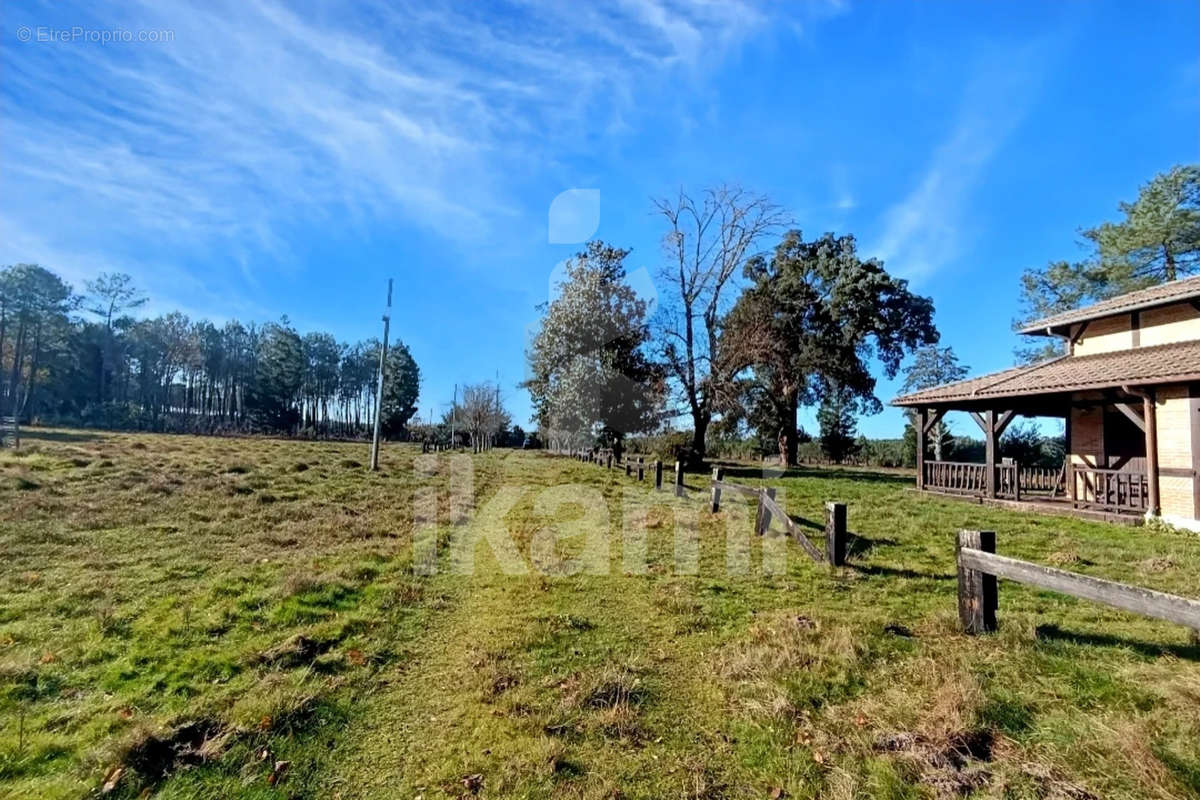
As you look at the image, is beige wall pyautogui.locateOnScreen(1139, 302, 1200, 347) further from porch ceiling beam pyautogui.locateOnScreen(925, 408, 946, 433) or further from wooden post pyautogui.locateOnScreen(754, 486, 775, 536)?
wooden post pyautogui.locateOnScreen(754, 486, 775, 536)

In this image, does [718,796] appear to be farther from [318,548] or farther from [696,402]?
[696,402]

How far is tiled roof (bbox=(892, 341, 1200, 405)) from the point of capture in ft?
33.2

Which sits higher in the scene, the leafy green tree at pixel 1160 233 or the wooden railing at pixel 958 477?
the leafy green tree at pixel 1160 233

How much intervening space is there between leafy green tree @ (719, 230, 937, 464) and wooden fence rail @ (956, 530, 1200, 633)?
807 inches

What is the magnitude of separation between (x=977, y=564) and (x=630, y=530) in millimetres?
A: 5152

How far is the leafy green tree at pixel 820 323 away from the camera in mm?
26281

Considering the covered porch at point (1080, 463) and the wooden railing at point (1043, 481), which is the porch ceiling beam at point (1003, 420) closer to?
the covered porch at point (1080, 463)

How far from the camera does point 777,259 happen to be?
29266 millimetres

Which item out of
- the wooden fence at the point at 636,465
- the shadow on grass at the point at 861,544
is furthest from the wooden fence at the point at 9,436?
the shadow on grass at the point at 861,544

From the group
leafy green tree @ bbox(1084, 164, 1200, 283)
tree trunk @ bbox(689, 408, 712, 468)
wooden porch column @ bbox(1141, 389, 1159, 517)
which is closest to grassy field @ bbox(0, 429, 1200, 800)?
wooden porch column @ bbox(1141, 389, 1159, 517)

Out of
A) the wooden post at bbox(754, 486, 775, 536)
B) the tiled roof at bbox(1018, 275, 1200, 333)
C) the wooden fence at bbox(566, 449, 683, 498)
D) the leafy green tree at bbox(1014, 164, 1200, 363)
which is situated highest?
the leafy green tree at bbox(1014, 164, 1200, 363)

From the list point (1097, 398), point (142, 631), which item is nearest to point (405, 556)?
point (142, 631)

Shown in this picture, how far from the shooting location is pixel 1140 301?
1268 centimetres

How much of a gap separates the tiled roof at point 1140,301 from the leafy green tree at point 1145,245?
32.1 ft
